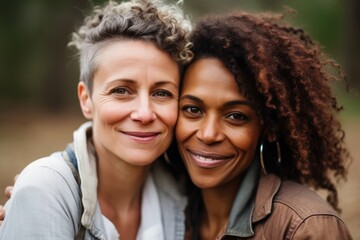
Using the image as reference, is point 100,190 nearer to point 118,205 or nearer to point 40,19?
point 118,205

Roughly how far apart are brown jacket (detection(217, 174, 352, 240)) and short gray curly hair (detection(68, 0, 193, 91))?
101 centimetres

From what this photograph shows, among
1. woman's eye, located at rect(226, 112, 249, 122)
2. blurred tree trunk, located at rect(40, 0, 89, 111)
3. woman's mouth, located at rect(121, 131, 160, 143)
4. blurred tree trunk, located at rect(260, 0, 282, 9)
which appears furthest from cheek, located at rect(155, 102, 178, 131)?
blurred tree trunk, located at rect(260, 0, 282, 9)

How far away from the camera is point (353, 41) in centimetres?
1544

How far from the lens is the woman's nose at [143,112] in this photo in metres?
3.24

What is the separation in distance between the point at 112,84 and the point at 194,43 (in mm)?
623

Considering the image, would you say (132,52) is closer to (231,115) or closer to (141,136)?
(141,136)

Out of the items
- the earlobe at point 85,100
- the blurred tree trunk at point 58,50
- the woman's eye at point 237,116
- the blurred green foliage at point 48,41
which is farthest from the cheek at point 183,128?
the blurred green foliage at point 48,41

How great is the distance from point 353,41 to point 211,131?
13.3 m

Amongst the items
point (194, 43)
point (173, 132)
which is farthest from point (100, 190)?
point (194, 43)

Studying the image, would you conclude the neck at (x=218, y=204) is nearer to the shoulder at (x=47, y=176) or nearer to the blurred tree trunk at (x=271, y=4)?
the shoulder at (x=47, y=176)

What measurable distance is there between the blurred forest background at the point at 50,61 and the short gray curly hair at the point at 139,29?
8.29 meters

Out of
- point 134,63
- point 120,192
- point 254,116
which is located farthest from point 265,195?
point 134,63

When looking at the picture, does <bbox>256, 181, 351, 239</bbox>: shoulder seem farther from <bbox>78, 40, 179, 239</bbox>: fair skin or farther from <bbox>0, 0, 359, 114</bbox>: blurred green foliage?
<bbox>0, 0, 359, 114</bbox>: blurred green foliage

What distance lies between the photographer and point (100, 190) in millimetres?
3549
